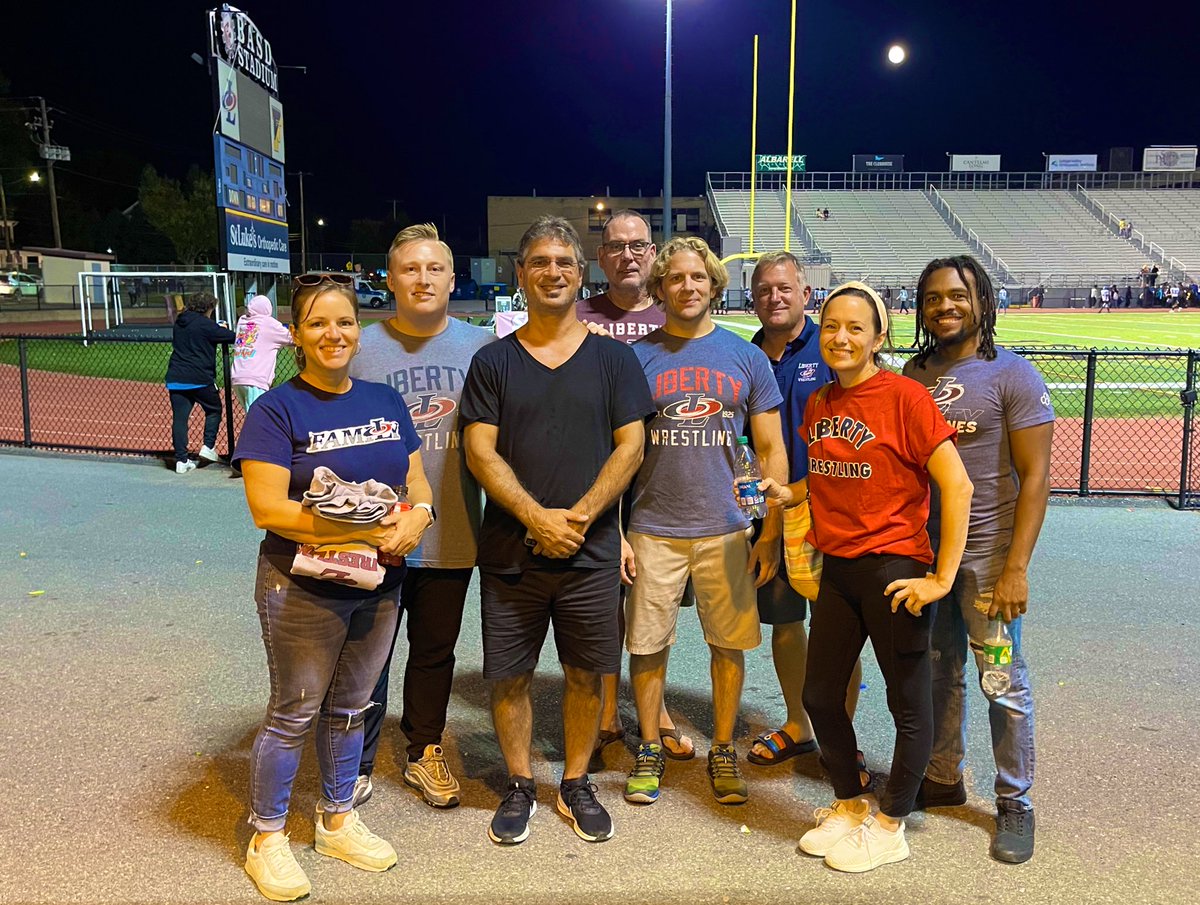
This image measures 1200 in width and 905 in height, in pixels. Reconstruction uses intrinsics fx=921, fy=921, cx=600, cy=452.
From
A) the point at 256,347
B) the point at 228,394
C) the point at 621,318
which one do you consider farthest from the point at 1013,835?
the point at 228,394

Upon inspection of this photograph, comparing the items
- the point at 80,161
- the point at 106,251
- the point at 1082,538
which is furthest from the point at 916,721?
the point at 80,161

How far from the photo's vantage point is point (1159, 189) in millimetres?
72250

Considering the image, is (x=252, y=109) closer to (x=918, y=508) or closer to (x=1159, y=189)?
(x=918, y=508)

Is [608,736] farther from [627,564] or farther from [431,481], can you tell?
[431,481]

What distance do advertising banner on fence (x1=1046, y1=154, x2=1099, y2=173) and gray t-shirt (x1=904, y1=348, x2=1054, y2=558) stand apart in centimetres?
8687

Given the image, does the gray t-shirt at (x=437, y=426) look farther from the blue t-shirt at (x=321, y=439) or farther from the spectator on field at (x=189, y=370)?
the spectator on field at (x=189, y=370)

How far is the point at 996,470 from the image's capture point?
3104 mm

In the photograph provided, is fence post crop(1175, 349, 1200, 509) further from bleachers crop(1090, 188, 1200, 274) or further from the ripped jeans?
bleachers crop(1090, 188, 1200, 274)

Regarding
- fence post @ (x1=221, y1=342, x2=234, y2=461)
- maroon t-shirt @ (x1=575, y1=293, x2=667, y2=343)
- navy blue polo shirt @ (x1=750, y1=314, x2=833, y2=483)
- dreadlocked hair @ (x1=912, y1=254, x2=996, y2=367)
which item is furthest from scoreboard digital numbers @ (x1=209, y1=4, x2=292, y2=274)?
dreadlocked hair @ (x1=912, y1=254, x2=996, y2=367)

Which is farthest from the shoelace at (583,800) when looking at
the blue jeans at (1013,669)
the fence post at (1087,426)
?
the fence post at (1087,426)

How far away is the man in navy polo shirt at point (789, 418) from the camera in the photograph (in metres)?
→ 3.73

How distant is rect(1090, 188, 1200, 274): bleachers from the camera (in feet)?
202

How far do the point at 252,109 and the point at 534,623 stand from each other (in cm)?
2164

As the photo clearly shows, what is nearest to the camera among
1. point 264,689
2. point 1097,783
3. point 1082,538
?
point 1097,783
